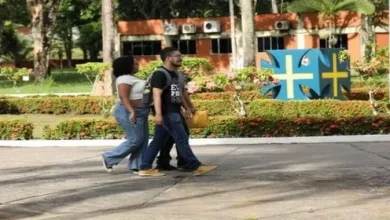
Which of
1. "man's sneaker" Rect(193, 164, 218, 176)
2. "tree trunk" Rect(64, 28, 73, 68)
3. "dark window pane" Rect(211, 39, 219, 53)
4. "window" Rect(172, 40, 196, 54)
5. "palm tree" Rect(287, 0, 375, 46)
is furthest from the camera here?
"tree trunk" Rect(64, 28, 73, 68)

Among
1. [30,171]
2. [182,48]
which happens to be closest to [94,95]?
[30,171]

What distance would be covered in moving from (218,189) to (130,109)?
1545 millimetres

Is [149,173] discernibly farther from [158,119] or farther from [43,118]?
[43,118]

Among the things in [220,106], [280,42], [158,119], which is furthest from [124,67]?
[280,42]

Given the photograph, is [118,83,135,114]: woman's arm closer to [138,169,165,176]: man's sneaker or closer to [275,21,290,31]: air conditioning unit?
[138,169,165,176]: man's sneaker

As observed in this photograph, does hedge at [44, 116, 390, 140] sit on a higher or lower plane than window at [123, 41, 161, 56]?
lower

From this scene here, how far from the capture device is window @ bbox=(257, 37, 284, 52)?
147 feet

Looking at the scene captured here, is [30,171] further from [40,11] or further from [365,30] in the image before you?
[365,30]

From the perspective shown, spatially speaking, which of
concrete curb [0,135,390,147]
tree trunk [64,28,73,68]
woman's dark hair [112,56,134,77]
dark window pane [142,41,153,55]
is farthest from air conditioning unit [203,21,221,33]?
woman's dark hair [112,56,134,77]

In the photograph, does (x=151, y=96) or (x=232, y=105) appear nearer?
(x=151, y=96)

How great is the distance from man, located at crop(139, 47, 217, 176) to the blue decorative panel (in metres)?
11.3

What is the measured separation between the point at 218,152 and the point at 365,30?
1245 inches

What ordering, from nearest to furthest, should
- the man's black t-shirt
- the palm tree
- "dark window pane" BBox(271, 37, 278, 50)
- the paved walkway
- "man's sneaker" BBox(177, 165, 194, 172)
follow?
the paved walkway
the man's black t-shirt
"man's sneaker" BBox(177, 165, 194, 172)
the palm tree
"dark window pane" BBox(271, 37, 278, 50)

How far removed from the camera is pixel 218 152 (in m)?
11.8
